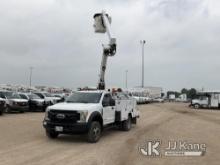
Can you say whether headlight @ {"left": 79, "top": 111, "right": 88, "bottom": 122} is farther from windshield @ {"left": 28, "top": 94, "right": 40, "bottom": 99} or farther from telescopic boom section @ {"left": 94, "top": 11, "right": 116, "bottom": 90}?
windshield @ {"left": 28, "top": 94, "right": 40, "bottom": 99}

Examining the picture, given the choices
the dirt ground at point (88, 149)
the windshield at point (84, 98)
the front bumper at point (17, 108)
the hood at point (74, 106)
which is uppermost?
the windshield at point (84, 98)

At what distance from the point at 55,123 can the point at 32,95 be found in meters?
22.1

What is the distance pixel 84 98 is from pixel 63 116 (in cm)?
201

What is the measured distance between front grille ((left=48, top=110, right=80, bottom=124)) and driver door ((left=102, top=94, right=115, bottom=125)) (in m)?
1.94

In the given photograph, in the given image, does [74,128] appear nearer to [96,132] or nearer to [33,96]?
[96,132]

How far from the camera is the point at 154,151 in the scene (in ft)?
41.5

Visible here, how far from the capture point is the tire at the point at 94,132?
560 inches

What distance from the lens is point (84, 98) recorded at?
16.2 metres

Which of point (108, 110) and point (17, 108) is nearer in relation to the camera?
point (108, 110)

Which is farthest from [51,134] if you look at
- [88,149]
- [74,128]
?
[88,149]

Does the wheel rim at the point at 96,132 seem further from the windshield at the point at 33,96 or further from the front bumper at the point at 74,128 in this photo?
the windshield at the point at 33,96

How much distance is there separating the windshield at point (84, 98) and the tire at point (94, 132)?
125 centimetres

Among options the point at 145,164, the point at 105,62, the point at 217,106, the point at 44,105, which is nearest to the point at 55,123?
the point at 145,164

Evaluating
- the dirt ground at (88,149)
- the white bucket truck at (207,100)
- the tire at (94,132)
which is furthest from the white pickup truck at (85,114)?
the white bucket truck at (207,100)
